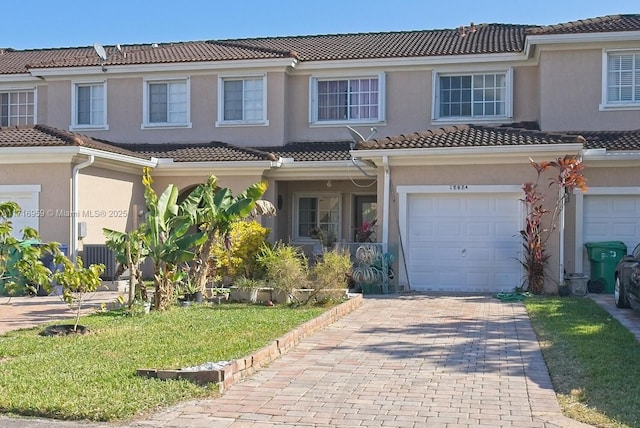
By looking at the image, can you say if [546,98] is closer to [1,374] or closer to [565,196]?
[565,196]

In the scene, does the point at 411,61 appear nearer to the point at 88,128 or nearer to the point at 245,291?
the point at 245,291

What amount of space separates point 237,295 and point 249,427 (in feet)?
27.9

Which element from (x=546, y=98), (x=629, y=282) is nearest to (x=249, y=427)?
(x=629, y=282)

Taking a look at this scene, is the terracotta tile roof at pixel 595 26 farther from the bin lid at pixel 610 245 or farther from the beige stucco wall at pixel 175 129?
the beige stucco wall at pixel 175 129

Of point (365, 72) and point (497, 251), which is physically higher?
point (365, 72)

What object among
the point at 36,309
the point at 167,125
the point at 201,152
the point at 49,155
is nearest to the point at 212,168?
the point at 201,152

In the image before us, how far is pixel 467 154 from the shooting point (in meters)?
17.0

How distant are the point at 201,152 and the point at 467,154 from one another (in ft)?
25.3

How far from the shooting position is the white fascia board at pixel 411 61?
20.8 metres

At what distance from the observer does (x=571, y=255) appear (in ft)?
59.8

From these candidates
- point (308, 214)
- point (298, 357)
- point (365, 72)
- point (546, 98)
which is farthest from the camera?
point (308, 214)

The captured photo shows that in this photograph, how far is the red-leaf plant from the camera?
1653 centimetres

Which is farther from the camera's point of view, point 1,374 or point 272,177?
point 272,177

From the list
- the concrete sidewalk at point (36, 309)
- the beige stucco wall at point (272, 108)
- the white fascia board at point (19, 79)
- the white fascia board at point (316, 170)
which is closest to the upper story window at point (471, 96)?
the beige stucco wall at point (272, 108)
